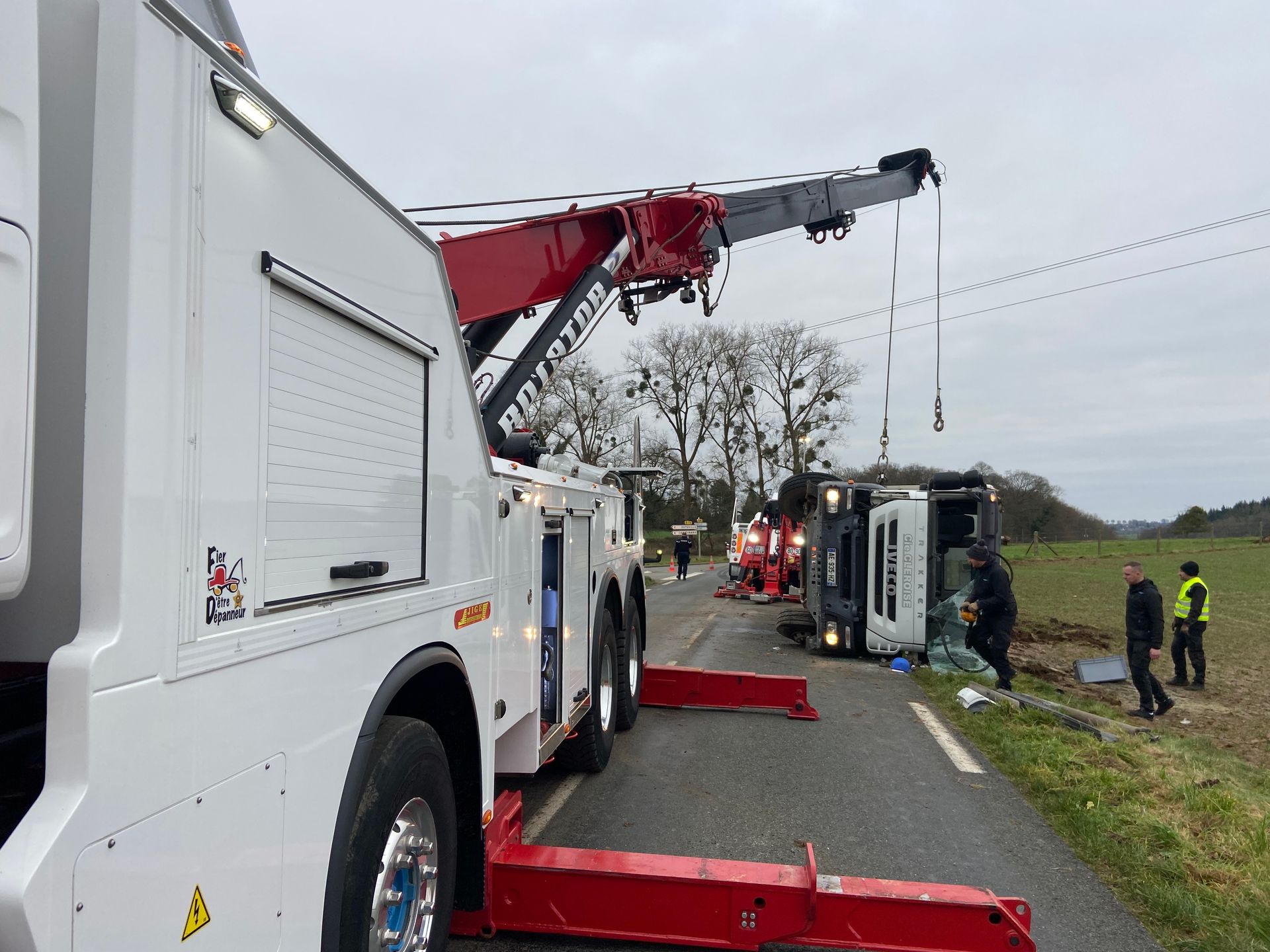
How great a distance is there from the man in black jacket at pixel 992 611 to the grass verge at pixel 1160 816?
1796mm

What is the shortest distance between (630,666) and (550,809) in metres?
1.96

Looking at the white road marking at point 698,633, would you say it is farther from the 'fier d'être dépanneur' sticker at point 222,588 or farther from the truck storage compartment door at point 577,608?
the 'fier d'être dépanneur' sticker at point 222,588

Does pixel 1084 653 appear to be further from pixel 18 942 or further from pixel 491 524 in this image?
pixel 18 942

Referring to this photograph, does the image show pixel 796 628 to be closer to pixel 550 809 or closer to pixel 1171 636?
pixel 1171 636

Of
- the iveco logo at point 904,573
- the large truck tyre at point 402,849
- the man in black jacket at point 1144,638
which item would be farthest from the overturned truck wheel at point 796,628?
the large truck tyre at point 402,849

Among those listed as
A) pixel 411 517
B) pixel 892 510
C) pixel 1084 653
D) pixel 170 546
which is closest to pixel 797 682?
pixel 892 510

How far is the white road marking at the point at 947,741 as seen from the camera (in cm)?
627

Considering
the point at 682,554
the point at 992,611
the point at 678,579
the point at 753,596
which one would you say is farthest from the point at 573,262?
the point at 678,579

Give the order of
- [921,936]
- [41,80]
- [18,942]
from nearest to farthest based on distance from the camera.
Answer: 1. [18,942]
2. [41,80]
3. [921,936]

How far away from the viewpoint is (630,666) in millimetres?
6910

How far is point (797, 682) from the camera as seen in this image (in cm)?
776

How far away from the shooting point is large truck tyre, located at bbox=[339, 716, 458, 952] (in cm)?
217

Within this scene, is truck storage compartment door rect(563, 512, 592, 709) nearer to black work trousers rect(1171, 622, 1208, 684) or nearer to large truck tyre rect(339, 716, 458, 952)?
large truck tyre rect(339, 716, 458, 952)

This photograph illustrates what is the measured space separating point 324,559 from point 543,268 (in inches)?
166
